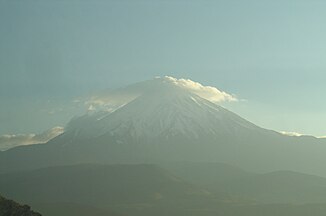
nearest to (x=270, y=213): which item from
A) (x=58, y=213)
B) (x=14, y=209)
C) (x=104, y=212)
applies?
(x=104, y=212)

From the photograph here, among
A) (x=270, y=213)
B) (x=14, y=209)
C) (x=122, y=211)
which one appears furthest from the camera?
(x=122, y=211)

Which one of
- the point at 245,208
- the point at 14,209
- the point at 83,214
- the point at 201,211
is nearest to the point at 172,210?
the point at 201,211

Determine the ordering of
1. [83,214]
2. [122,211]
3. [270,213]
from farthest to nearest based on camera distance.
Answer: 1. [122,211]
2. [270,213]
3. [83,214]

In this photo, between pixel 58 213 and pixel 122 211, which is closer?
pixel 58 213

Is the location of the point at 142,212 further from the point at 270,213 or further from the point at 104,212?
the point at 270,213

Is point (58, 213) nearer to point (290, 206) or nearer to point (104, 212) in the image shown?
point (104, 212)

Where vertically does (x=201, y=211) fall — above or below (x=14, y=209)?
above
